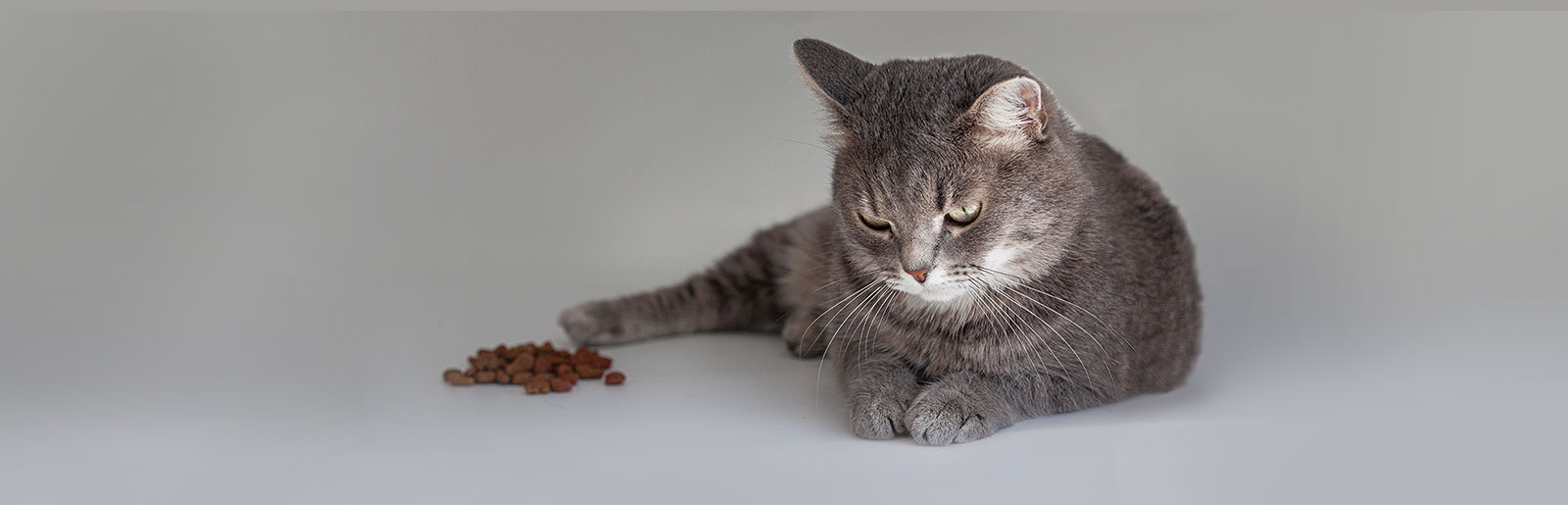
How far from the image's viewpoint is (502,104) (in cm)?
503

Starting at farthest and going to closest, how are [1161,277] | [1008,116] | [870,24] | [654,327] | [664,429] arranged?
[870,24]
[654,327]
[1161,277]
[664,429]
[1008,116]

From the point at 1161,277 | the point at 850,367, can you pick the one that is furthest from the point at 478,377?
the point at 1161,277

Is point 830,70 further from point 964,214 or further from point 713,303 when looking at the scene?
point 713,303

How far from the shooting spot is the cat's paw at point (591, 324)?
4355 millimetres

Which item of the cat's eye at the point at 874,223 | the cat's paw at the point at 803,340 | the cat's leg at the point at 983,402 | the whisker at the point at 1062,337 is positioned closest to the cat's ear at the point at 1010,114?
the cat's eye at the point at 874,223

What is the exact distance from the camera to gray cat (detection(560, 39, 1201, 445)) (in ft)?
10.7

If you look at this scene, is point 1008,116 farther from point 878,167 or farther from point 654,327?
point 654,327

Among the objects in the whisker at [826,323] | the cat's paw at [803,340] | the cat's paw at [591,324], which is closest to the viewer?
the whisker at [826,323]

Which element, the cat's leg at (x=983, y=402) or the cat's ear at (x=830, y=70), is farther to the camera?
the cat's ear at (x=830, y=70)

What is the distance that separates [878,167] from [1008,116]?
0.32 meters

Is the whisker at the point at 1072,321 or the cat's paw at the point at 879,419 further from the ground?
the whisker at the point at 1072,321

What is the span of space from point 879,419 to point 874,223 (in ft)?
1.57

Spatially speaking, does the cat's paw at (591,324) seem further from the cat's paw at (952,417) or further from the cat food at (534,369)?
the cat's paw at (952,417)

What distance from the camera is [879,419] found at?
339cm
